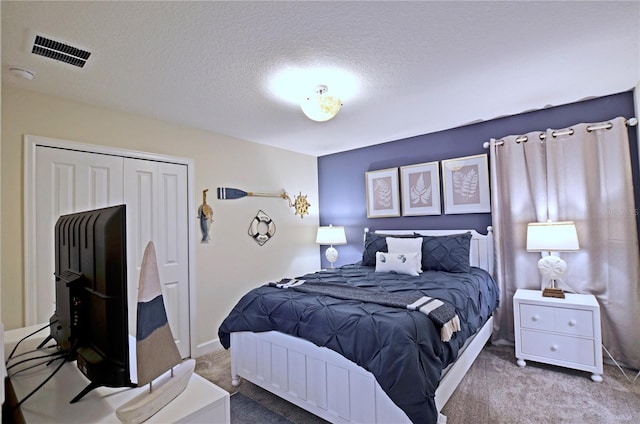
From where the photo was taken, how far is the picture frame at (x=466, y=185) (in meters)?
3.41

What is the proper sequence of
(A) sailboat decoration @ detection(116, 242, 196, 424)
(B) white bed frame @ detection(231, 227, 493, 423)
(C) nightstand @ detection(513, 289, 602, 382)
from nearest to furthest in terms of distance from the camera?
(A) sailboat decoration @ detection(116, 242, 196, 424) → (B) white bed frame @ detection(231, 227, 493, 423) → (C) nightstand @ detection(513, 289, 602, 382)

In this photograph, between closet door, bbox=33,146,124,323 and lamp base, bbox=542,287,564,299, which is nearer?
closet door, bbox=33,146,124,323

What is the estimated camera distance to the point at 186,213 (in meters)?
3.21

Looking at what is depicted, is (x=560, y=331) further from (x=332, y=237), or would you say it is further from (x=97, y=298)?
(x=97, y=298)

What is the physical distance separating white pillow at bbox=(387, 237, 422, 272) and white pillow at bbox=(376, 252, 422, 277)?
0.13 metres

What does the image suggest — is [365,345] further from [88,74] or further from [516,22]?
[88,74]

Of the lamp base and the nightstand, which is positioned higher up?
the lamp base

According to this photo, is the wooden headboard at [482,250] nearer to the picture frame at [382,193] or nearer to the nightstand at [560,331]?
the nightstand at [560,331]

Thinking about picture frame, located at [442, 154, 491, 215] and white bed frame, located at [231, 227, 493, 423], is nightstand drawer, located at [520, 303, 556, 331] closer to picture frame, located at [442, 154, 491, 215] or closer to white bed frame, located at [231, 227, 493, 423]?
white bed frame, located at [231, 227, 493, 423]

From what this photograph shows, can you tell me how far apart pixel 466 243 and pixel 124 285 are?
3.07 meters

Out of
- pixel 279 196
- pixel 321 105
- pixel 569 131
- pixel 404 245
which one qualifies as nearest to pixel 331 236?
pixel 279 196

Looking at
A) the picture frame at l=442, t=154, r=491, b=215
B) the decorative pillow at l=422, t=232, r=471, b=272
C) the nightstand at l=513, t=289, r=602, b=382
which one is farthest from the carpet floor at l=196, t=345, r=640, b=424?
the picture frame at l=442, t=154, r=491, b=215

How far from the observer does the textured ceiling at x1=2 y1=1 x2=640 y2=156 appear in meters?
1.62

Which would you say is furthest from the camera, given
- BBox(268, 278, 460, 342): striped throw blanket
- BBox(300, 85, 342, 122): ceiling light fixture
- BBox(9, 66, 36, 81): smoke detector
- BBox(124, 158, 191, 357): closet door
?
BBox(124, 158, 191, 357): closet door
